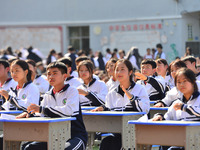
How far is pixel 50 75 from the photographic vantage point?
5820 millimetres

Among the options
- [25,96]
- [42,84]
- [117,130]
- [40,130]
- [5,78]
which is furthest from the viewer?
[42,84]

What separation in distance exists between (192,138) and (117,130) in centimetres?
148

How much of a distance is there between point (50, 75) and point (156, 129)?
4.87ft

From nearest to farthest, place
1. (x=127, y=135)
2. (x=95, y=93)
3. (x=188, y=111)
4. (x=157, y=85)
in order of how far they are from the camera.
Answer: (x=188, y=111), (x=127, y=135), (x=95, y=93), (x=157, y=85)

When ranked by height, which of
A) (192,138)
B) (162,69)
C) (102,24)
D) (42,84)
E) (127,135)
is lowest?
(127,135)

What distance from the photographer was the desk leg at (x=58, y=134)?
5219mm

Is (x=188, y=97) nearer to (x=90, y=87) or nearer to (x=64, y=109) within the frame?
(x=64, y=109)

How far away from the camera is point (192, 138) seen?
482 centimetres

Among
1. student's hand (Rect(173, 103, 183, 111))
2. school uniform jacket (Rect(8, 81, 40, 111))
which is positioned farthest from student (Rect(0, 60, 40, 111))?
student's hand (Rect(173, 103, 183, 111))

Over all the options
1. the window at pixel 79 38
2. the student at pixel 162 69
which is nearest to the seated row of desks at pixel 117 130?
the student at pixel 162 69

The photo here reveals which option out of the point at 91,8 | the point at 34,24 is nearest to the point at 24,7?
the point at 34,24

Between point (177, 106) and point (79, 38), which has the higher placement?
point (79, 38)

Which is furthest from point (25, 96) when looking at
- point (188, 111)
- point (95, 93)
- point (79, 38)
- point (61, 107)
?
point (79, 38)

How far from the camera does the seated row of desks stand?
485 cm
